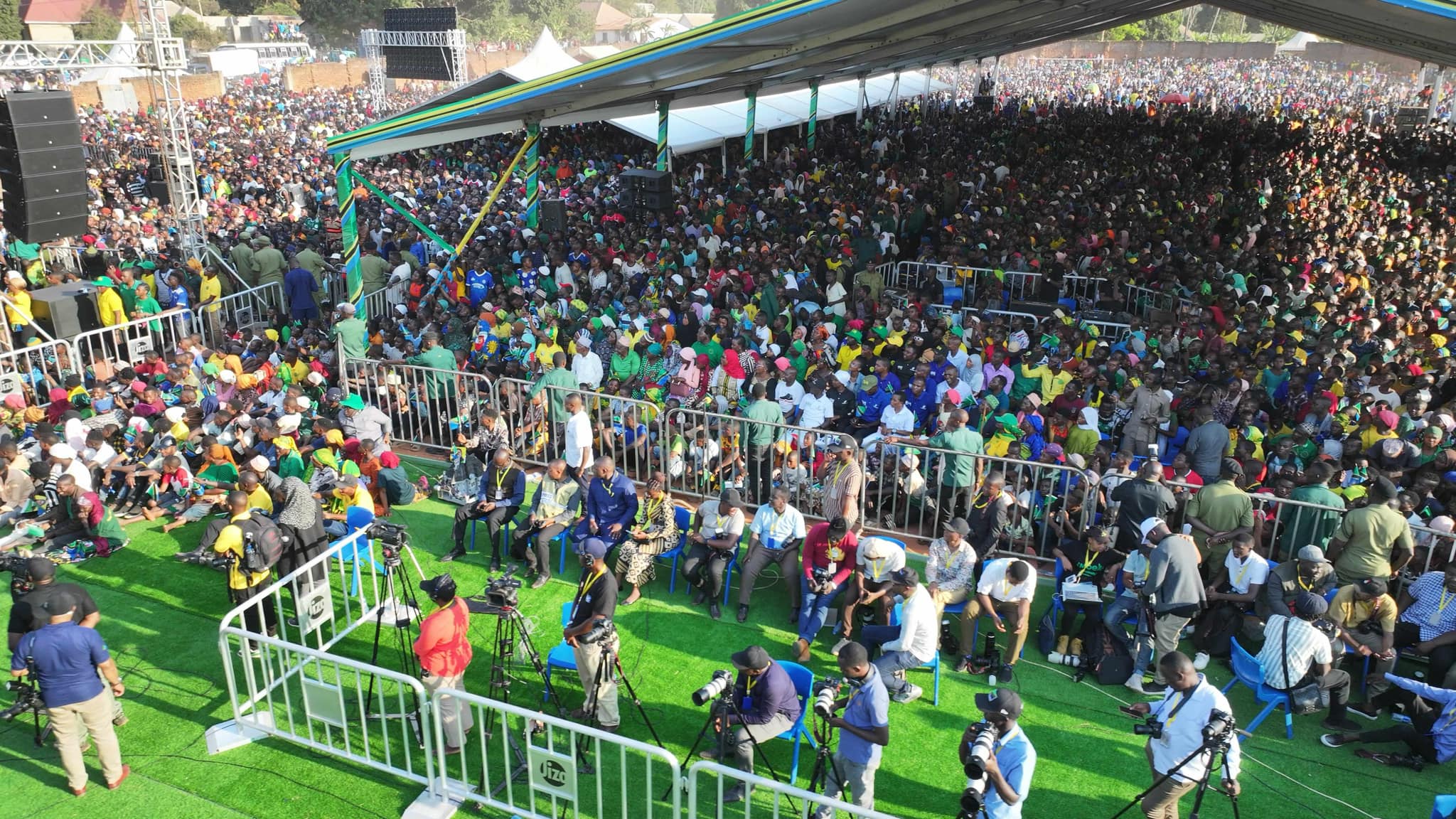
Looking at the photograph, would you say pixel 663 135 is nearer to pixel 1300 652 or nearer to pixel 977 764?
pixel 1300 652

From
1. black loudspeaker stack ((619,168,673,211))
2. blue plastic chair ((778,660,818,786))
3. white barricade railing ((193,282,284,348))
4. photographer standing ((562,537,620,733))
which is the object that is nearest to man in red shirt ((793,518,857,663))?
blue plastic chair ((778,660,818,786))

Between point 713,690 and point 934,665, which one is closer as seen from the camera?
point 713,690

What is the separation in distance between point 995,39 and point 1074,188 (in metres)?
5.74

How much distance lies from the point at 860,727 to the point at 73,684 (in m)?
4.69

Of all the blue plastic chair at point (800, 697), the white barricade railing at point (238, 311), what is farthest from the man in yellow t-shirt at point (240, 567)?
A: the white barricade railing at point (238, 311)

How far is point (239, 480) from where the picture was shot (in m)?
8.17

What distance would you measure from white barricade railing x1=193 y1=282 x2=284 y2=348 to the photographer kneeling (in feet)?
36.1

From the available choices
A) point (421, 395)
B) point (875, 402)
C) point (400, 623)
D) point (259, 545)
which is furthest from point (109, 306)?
point (875, 402)

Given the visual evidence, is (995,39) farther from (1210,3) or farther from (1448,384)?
(1448,384)

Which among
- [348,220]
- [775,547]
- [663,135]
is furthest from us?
[663,135]

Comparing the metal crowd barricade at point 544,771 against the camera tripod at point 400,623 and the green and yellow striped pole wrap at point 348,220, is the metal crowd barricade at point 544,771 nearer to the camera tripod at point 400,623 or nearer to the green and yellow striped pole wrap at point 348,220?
the camera tripod at point 400,623

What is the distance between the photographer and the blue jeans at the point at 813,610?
777 cm

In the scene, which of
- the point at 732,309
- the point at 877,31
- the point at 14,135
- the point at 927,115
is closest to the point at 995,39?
the point at 927,115

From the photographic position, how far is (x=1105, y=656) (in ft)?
24.3
